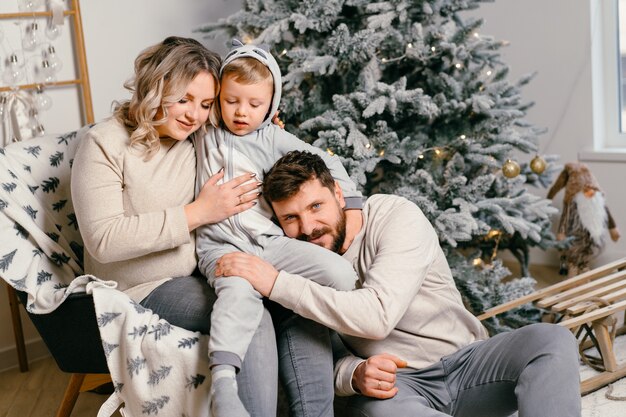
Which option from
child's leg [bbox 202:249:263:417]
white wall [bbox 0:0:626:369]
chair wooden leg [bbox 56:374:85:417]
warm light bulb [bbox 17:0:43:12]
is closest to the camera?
child's leg [bbox 202:249:263:417]

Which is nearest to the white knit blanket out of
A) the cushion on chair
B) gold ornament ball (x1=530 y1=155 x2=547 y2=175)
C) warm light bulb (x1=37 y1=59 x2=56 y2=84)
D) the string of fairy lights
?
the cushion on chair

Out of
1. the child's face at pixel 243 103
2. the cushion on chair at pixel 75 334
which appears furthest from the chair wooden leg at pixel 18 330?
the child's face at pixel 243 103

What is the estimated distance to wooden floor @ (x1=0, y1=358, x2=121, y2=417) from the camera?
98.0 inches

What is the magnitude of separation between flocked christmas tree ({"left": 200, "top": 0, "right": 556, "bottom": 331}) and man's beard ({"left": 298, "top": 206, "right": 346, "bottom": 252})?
0.76m

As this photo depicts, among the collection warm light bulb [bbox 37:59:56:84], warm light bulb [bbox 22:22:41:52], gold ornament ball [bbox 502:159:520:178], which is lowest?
gold ornament ball [bbox 502:159:520:178]

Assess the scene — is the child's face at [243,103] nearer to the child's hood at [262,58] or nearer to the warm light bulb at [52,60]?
the child's hood at [262,58]

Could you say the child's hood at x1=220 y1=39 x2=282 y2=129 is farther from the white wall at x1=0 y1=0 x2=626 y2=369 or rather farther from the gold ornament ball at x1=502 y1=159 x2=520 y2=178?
the white wall at x1=0 y1=0 x2=626 y2=369

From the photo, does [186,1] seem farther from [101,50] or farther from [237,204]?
[237,204]

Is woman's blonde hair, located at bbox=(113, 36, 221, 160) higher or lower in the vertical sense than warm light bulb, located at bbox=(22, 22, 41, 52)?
lower

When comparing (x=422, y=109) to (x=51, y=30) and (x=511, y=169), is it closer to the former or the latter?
(x=511, y=169)

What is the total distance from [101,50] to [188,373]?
6.04 feet

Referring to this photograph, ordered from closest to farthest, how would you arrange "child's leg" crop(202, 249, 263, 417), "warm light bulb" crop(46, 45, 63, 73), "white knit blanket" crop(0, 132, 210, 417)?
1. "child's leg" crop(202, 249, 263, 417)
2. "white knit blanket" crop(0, 132, 210, 417)
3. "warm light bulb" crop(46, 45, 63, 73)

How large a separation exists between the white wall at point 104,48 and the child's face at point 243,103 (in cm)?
134

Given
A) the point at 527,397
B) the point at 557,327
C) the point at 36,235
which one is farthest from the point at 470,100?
the point at 36,235
